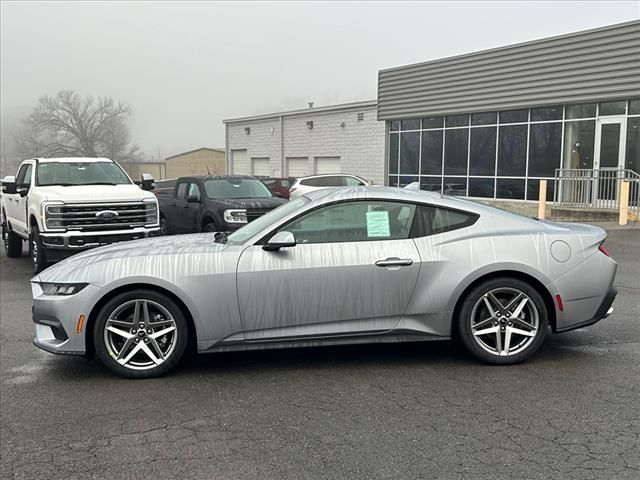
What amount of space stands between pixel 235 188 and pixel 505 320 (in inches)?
347

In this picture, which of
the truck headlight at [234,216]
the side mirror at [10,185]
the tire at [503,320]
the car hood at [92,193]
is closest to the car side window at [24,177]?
the side mirror at [10,185]

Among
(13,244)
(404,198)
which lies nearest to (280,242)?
(404,198)

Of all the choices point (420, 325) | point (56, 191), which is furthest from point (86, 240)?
point (420, 325)

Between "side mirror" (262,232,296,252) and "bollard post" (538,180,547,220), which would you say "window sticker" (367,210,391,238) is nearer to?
"side mirror" (262,232,296,252)

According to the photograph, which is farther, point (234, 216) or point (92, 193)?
point (234, 216)

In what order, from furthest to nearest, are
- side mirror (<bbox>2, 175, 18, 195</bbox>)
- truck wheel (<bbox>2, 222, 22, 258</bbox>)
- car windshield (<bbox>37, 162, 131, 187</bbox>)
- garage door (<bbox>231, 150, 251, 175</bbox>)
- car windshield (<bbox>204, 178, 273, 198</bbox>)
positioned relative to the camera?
garage door (<bbox>231, 150, 251, 175</bbox>)
truck wheel (<bbox>2, 222, 22, 258</bbox>)
car windshield (<bbox>204, 178, 273, 198</bbox>)
side mirror (<bbox>2, 175, 18, 195</bbox>)
car windshield (<bbox>37, 162, 131, 187</bbox>)

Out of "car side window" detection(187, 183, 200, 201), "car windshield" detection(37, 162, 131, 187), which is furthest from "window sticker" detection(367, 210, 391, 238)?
"car side window" detection(187, 183, 200, 201)

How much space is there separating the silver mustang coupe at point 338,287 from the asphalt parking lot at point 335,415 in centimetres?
31

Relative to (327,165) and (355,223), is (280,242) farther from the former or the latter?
(327,165)

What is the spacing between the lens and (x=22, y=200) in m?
11.6

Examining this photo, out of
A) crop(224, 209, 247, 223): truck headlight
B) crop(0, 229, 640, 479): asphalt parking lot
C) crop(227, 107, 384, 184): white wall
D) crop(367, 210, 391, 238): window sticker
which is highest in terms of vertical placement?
crop(227, 107, 384, 184): white wall

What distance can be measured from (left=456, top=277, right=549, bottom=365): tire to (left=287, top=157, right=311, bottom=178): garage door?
100 ft

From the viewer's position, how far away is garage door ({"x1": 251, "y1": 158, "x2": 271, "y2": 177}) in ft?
131

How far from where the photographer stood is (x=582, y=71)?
1966cm
